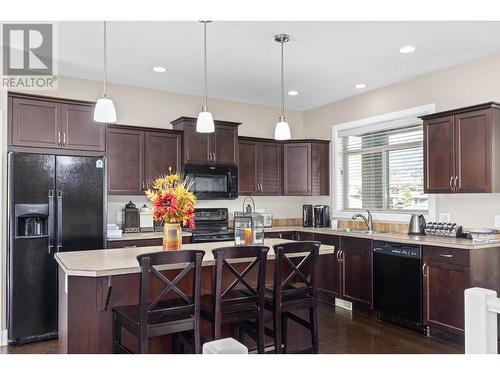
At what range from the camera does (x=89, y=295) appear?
2600 millimetres

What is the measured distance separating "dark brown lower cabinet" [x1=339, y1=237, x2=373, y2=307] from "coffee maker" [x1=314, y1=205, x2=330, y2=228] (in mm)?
883

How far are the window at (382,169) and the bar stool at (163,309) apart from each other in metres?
3.36

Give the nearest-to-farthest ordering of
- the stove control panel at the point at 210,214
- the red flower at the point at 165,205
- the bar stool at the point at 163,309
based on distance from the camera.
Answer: the bar stool at the point at 163,309, the red flower at the point at 165,205, the stove control panel at the point at 210,214

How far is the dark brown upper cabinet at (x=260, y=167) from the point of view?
5605 millimetres

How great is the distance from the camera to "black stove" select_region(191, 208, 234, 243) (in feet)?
16.1

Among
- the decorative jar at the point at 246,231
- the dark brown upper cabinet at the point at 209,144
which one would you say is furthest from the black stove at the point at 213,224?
the decorative jar at the point at 246,231

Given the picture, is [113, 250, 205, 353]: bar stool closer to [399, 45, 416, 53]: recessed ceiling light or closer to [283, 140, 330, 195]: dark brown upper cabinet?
[399, 45, 416, 53]: recessed ceiling light

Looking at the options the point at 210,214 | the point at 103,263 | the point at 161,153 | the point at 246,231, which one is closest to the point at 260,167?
the point at 210,214

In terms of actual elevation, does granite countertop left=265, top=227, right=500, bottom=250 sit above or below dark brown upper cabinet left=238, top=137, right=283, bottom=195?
below

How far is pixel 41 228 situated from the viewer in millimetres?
3801

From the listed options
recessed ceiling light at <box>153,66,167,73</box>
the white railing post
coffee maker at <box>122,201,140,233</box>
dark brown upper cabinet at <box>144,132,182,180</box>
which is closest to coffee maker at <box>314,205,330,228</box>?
dark brown upper cabinet at <box>144,132,182,180</box>

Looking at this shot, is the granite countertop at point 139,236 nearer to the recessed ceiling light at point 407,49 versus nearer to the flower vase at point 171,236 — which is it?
the flower vase at point 171,236
